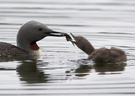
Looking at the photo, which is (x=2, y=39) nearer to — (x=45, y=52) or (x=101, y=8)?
(x=45, y=52)

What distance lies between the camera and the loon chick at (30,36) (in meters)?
14.7

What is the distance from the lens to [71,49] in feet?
50.8

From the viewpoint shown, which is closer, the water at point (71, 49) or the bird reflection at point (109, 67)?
the water at point (71, 49)

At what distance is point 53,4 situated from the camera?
21328 mm

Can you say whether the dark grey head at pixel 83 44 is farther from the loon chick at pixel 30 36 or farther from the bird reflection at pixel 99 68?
the bird reflection at pixel 99 68

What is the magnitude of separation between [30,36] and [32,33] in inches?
3.5

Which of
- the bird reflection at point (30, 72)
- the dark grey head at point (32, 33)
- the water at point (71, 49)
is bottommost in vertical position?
the bird reflection at point (30, 72)

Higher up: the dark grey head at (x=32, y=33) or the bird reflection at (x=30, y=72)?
the dark grey head at (x=32, y=33)

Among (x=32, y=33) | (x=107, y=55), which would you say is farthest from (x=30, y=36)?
(x=107, y=55)

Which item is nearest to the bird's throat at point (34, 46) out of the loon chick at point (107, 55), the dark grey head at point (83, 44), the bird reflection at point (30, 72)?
the bird reflection at point (30, 72)

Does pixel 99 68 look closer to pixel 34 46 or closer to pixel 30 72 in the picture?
pixel 30 72

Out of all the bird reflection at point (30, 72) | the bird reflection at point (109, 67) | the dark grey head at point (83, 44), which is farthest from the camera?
the dark grey head at point (83, 44)

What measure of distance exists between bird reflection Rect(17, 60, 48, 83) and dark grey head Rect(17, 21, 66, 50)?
2.40 feet

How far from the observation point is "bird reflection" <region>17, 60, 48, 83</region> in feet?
40.2
